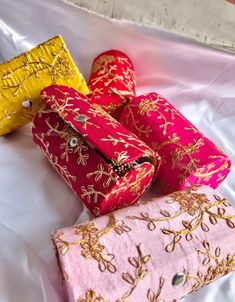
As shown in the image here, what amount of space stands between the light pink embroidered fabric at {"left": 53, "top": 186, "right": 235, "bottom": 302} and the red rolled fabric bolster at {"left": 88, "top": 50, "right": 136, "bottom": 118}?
31cm

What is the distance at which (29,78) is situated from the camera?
2.66 ft

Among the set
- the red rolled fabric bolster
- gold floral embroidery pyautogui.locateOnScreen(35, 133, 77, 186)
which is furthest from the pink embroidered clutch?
the red rolled fabric bolster

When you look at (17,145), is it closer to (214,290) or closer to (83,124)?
(83,124)

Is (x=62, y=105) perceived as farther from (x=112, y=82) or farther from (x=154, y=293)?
(x=154, y=293)

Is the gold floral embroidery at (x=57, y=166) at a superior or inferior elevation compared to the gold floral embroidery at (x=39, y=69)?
inferior

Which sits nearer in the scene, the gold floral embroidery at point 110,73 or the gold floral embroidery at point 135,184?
the gold floral embroidery at point 135,184

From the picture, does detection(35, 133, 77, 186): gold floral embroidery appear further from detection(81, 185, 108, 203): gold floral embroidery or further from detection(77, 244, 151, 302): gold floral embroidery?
detection(77, 244, 151, 302): gold floral embroidery

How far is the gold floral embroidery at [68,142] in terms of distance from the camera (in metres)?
0.68

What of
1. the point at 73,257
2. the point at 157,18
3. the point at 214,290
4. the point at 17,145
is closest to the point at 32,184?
the point at 17,145

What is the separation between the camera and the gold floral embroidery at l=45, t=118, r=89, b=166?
2.22 ft

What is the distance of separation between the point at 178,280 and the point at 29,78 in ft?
1.62

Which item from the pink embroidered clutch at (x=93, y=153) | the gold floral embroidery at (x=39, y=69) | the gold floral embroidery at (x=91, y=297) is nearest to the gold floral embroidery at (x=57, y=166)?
the pink embroidered clutch at (x=93, y=153)

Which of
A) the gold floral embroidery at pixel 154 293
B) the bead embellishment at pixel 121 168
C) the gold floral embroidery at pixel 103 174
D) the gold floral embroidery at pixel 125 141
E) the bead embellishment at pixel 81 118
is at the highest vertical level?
the bead embellishment at pixel 81 118

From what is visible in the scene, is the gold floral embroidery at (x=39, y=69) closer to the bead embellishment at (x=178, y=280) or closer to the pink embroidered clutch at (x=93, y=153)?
the pink embroidered clutch at (x=93, y=153)
